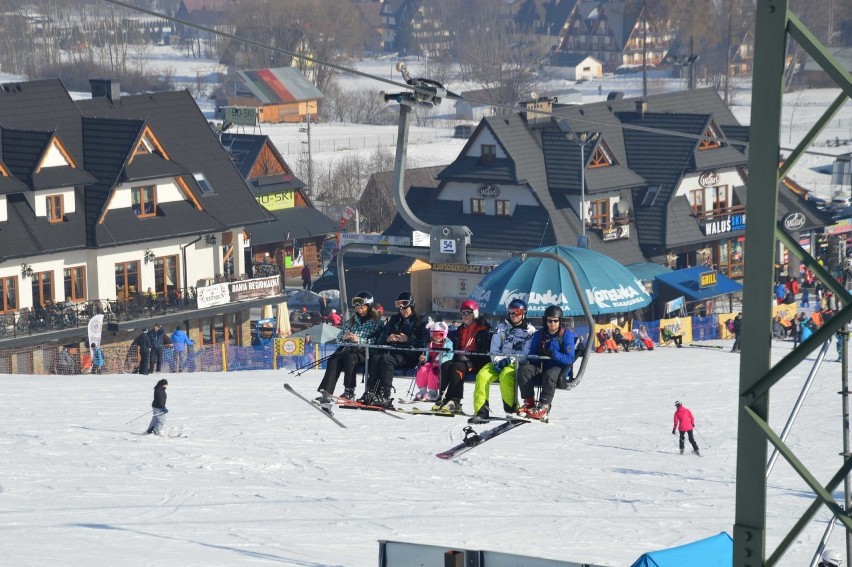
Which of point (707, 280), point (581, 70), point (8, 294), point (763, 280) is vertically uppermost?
point (581, 70)

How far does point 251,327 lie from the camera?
51906 mm

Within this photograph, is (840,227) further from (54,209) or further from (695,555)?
(695,555)

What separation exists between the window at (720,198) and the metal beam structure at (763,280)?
5436 centimetres

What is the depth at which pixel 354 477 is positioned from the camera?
28.4 meters

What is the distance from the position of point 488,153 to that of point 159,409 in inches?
1253

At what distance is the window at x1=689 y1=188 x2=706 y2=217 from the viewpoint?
203 feet

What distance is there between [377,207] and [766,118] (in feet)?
206

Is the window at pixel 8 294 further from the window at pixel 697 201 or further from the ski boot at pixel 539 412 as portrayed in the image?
the ski boot at pixel 539 412

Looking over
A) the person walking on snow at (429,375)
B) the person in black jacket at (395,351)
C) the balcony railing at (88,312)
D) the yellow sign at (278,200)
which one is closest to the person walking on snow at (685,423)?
the person in black jacket at (395,351)

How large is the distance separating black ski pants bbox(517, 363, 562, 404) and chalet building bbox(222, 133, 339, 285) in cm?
4428

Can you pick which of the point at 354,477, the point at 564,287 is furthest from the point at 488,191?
the point at 354,477

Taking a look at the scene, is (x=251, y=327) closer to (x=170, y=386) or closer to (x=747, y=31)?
(x=170, y=386)

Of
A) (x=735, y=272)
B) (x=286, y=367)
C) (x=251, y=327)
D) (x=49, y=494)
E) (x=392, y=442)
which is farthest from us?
(x=735, y=272)

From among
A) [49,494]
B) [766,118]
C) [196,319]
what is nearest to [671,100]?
[196,319]
